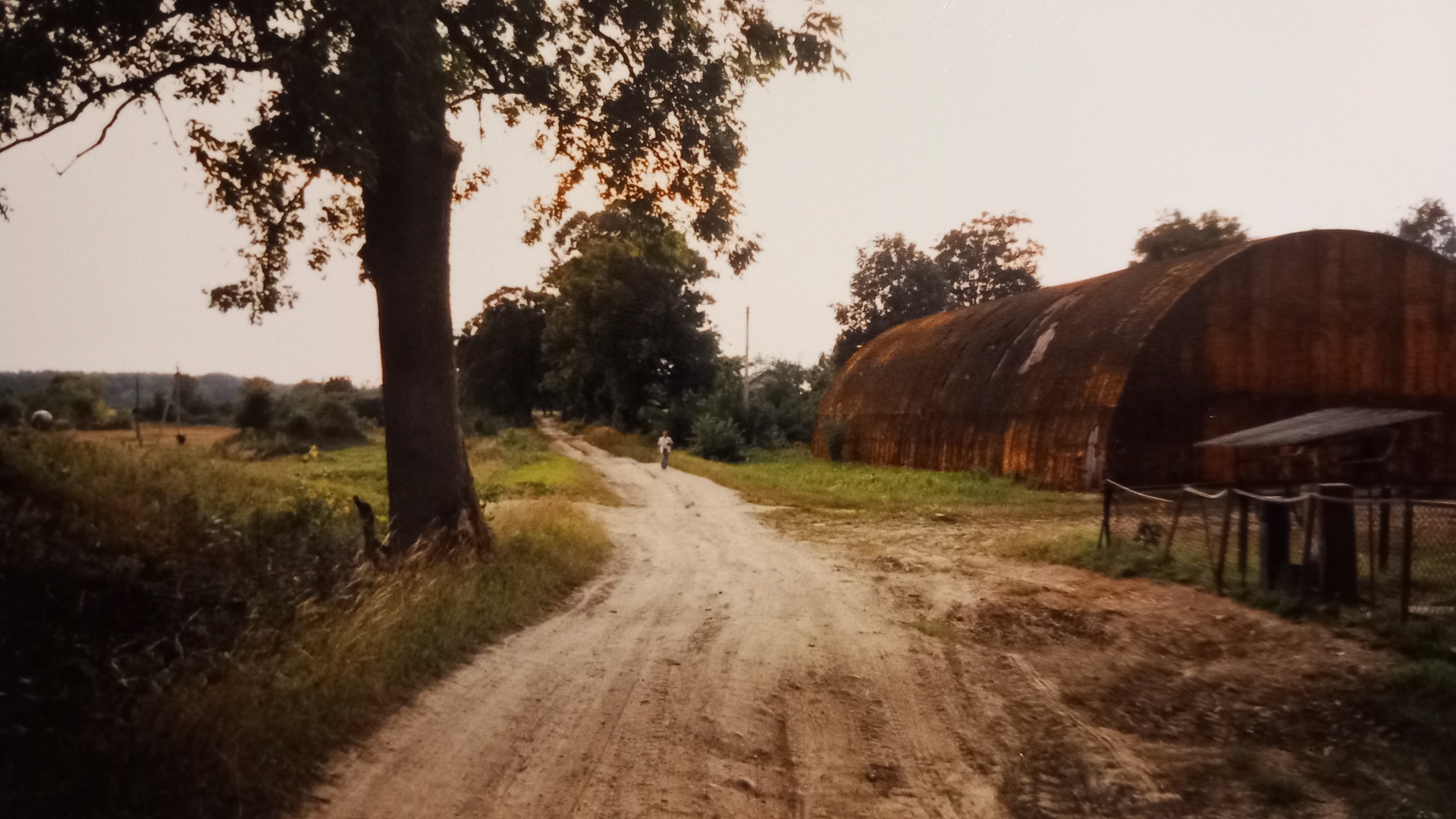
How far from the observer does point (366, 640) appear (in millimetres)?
6621

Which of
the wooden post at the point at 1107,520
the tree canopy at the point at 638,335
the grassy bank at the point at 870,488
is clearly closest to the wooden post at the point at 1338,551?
the wooden post at the point at 1107,520

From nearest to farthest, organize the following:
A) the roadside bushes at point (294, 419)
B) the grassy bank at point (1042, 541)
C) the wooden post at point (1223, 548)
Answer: the grassy bank at point (1042, 541), the wooden post at point (1223, 548), the roadside bushes at point (294, 419)

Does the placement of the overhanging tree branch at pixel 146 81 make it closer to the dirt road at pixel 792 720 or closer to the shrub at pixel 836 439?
the dirt road at pixel 792 720

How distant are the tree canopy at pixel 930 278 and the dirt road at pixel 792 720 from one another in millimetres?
43487

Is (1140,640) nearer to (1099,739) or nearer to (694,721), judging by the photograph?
(1099,739)

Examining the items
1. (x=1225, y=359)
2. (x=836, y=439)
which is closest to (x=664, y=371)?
(x=836, y=439)

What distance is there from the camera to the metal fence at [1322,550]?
8.03 metres

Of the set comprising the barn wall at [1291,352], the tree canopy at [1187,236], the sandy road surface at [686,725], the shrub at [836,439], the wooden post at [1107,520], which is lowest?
the sandy road surface at [686,725]

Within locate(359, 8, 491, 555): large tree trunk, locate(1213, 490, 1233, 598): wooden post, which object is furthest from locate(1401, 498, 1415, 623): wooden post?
locate(359, 8, 491, 555): large tree trunk

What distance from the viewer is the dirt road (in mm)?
5059

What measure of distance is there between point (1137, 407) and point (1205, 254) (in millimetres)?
5177

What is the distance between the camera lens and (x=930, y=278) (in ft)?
172

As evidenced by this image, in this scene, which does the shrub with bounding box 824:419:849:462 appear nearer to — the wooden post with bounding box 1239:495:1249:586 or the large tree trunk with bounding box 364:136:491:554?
the wooden post with bounding box 1239:495:1249:586

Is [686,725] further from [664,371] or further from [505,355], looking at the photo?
[505,355]
